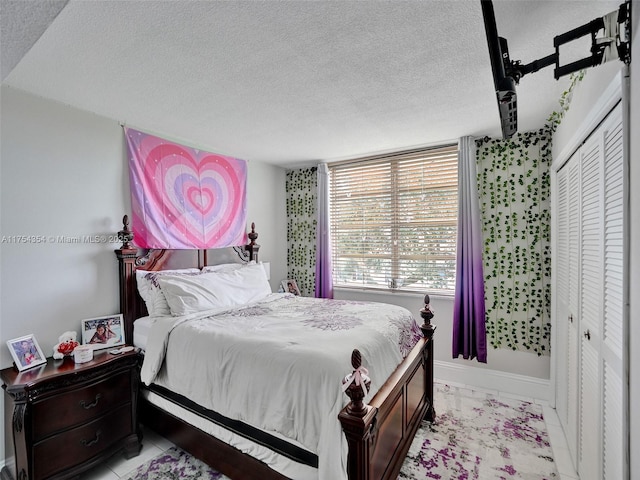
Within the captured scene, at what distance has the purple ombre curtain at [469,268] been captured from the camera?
9.83ft

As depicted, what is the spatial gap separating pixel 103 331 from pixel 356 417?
205 centimetres

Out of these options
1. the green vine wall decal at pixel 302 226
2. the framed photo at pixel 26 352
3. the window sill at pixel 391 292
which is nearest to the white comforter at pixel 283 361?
the framed photo at pixel 26 352

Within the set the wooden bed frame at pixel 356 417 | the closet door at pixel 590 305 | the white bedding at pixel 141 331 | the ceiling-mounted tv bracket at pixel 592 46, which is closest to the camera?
the ceiling-mounted tv bracket at pixel 592 46

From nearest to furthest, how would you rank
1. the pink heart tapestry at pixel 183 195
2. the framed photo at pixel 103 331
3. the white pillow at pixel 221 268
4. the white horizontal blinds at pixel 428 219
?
the framed photo at pixel 103 331, the pink heart tapestry at pixel 183 195, the white pillow at pixel 221 268, the white horizontal blinds at pixel 428 219

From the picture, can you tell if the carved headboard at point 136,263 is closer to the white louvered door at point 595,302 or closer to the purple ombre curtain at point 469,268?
the purple ombre curtain at point 469,268

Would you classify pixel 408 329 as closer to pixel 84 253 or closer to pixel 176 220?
pixel 176 220

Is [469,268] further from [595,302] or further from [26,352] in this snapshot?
[26,352]

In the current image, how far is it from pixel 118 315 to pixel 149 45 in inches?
77.1

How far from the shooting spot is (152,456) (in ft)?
7.04

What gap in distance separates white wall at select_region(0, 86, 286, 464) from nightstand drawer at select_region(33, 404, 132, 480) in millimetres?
508

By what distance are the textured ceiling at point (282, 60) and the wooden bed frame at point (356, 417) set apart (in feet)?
3.47

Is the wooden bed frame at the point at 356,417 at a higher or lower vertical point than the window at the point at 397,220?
lower

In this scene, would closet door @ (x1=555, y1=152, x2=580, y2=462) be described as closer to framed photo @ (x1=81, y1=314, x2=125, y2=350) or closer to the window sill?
the window sill

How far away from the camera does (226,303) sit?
105 inches
